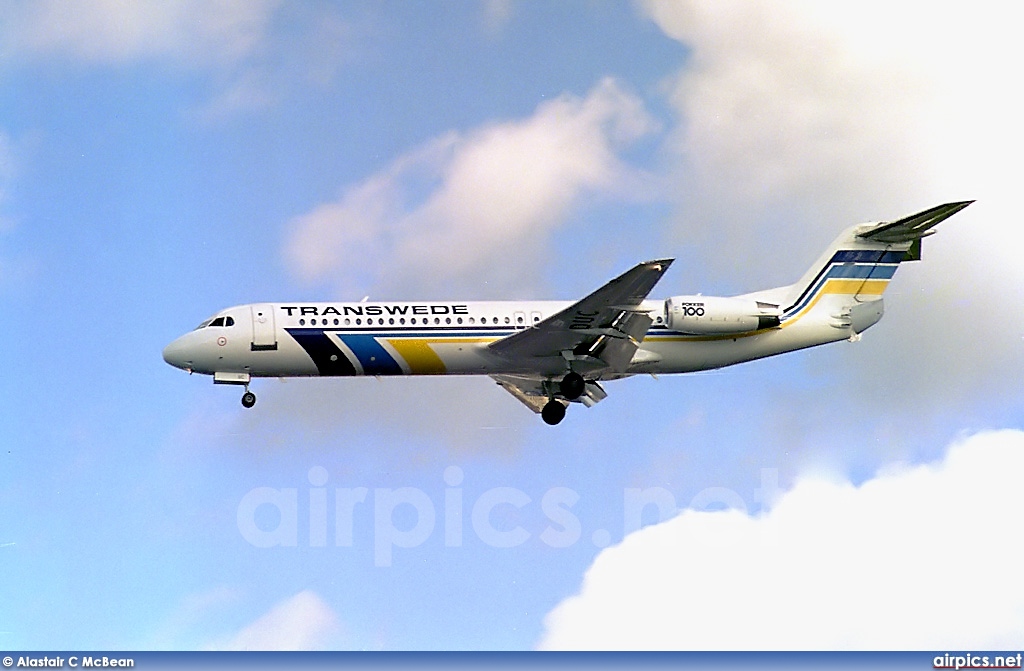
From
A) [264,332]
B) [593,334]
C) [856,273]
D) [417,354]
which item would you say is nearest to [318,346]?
[264,332]

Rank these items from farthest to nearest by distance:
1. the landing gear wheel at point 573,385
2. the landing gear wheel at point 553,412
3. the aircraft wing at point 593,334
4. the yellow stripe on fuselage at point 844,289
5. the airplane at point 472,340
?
1. the landing gear wheel at point 553,412
2. the yellow stripe on fuselage at point 844,289
3. the landing gear wheel at point 573,385
4. the airplane at point 472,340
5. the aircraft wing at point 593,334

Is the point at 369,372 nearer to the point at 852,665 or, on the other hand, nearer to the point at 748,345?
the point at 748,345

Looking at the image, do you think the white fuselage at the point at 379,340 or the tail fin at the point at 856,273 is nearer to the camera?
the white fuselage at the point at 379,340

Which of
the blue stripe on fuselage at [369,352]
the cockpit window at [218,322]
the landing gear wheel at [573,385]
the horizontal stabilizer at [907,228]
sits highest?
the horizontal stabilizer at [907,228]

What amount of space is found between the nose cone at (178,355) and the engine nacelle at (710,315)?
38.7 feet

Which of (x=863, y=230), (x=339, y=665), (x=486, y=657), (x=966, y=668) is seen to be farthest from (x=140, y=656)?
(x=863, y=230)

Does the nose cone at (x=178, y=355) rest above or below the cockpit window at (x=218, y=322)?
below

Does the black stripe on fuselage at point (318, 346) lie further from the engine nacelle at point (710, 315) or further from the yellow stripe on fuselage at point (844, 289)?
the yellow stripe on fuselage at point (844, 289)

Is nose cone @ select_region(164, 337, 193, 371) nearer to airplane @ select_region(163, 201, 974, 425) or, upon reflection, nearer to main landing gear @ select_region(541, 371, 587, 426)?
airplane @ select_region(163, 201, 974, 425)

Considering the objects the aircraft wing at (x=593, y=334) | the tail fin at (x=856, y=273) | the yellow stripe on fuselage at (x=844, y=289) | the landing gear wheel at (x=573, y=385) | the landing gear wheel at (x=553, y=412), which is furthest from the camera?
the landing gear wheel at (x=553, y=412)

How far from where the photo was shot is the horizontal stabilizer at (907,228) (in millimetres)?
34812

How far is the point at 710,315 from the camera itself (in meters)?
33.8

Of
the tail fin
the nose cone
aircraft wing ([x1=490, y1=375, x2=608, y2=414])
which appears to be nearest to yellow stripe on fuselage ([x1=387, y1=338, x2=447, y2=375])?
aircraft wing ([x1=490, y1=375, x2=608, y2=414])

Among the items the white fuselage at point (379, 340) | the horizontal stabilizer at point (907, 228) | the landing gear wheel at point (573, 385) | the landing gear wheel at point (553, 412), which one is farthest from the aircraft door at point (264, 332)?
the horizontal stabilizer at point (907, 228)
